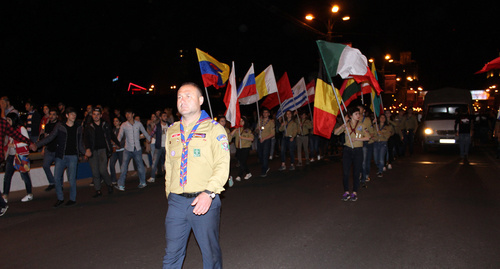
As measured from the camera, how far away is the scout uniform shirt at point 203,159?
3.25m

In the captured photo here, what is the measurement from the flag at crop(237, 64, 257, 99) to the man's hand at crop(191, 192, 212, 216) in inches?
343

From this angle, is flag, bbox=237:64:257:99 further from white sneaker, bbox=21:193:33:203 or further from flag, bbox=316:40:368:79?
white sneaker, bbox=21:193:33:203

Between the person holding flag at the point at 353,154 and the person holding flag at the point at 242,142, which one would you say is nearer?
the person holding flag at the point at 353,154

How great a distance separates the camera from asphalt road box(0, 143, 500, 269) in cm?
466

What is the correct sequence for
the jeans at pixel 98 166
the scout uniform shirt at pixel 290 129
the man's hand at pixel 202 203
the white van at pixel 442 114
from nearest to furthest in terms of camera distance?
the man's hand at pixel 202 203
the jeans at pixel 98 166
the scout uniform shirt at pixel 290 129
the white van at pixel 442 114

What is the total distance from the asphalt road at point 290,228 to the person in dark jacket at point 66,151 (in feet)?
1.30

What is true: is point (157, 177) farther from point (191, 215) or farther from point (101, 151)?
point (191, 215)

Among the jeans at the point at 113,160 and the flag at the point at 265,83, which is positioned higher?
the flag at the point at 265,83

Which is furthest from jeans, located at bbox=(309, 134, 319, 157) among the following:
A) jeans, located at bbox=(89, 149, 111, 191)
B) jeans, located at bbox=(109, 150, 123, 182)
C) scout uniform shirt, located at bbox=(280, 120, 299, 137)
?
jeans, located at bbox=(89, 149, 111, 191)

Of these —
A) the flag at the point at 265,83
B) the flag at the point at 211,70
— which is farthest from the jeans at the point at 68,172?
the flag at the point at 265,83

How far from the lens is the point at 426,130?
17922 mm

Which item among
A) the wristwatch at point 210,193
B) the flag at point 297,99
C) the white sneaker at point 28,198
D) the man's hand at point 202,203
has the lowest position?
the white sneaker at point 28,198

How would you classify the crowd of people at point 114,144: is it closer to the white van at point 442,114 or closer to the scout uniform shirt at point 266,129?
the scout uniform shirt at point 266,129

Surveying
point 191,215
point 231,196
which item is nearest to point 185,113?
point 191,215
